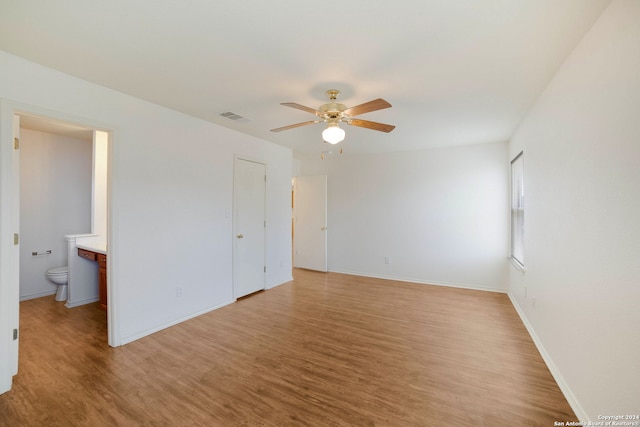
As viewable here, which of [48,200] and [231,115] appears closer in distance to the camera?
[231,115]

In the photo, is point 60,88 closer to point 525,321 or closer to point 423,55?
point 423,55

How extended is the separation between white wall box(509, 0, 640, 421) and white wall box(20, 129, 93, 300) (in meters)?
6.29

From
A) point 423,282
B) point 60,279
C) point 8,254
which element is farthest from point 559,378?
point 60,279

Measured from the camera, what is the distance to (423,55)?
196cm

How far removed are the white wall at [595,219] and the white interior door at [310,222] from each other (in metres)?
3.98

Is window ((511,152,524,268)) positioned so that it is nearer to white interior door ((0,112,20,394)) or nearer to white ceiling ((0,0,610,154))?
white ceiling ((0,0,610,154))

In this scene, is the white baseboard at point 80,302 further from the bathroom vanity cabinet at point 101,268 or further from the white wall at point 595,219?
the white wall at point 595,219

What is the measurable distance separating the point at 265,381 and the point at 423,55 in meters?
2.74

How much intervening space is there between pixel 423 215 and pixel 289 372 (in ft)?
12.5

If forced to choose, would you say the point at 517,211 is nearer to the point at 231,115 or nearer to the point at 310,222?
the point at 310,222

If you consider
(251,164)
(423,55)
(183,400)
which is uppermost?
(423,55)

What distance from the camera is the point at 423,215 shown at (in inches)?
201

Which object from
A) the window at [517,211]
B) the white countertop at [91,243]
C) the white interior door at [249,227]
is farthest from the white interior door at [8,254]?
the window at [517,211]

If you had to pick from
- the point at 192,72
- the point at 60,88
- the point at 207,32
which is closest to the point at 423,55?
the point at 207,32
